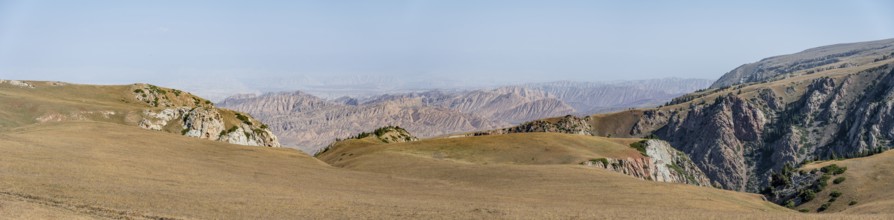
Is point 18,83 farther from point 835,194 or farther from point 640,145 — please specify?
point 835,194

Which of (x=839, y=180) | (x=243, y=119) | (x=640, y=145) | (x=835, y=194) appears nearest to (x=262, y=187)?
(x=835, y=194)

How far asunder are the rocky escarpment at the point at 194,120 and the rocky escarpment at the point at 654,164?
85.4m

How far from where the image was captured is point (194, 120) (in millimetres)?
133750

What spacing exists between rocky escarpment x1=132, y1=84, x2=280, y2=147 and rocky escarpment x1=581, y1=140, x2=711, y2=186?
8538 cm

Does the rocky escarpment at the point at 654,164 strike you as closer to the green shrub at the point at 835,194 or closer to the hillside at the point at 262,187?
the green shrub at the point at 835,194

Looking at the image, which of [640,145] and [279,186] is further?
[640,145]

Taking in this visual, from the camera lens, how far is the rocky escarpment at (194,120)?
129500mm

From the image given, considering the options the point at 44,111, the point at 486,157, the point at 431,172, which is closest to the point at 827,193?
the point at 486,157

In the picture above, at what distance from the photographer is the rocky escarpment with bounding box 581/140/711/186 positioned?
108 m

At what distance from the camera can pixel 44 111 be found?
366 ft

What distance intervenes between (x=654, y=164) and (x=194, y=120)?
3941 inches

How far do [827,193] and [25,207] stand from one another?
93.5 metres

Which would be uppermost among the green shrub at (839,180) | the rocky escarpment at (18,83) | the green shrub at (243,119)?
the rocky escarpment at (18,83)

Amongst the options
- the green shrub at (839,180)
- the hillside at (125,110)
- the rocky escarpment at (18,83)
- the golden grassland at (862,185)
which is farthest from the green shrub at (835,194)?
the rocky escarpment at (18,83)
